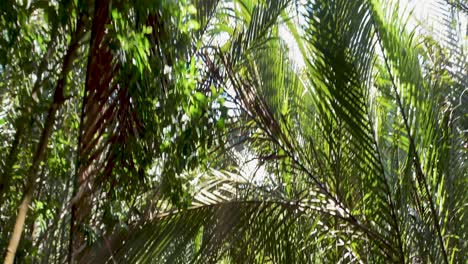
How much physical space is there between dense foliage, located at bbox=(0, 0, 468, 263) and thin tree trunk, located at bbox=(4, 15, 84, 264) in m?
0.15

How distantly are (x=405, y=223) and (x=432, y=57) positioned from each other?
62.7 inches

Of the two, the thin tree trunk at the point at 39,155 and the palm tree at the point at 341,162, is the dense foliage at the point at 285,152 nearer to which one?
the palm tree at the point at 341,162

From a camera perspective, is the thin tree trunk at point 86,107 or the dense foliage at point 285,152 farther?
the dense foliage at point 285,152

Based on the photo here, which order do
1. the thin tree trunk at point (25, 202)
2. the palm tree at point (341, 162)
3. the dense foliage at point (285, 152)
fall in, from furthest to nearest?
the palm tree at point (341, 162) < the dense foliage at point (285, 152) < the thin tree trunk at point (25, 202)

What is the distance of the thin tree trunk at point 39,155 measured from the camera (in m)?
1.68

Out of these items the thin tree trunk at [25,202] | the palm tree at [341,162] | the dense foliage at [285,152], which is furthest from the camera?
the palm tree at [341,162]

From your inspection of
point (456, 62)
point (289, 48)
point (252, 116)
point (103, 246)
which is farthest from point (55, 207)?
point (456, 62)

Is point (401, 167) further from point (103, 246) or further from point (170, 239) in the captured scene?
point (103, 246)

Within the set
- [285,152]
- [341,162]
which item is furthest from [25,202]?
[341,162]

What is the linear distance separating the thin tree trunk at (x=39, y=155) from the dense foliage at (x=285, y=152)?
0.15 metres

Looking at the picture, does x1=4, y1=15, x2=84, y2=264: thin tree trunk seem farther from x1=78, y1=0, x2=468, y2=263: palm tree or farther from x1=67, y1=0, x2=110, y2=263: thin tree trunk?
x1=78, y1=0, x2=468, y2=263: palm tree

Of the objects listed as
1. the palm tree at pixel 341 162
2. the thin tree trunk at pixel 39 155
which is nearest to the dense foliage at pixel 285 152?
the palm tree at pixel 341 162

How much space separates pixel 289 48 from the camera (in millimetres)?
3889

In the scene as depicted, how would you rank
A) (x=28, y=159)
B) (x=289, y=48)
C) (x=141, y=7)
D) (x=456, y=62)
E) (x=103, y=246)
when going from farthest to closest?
(x=289, y=48), (x=456, y=62), (x=28, y=159), (x=103, y=246), (x=141, y=7)
